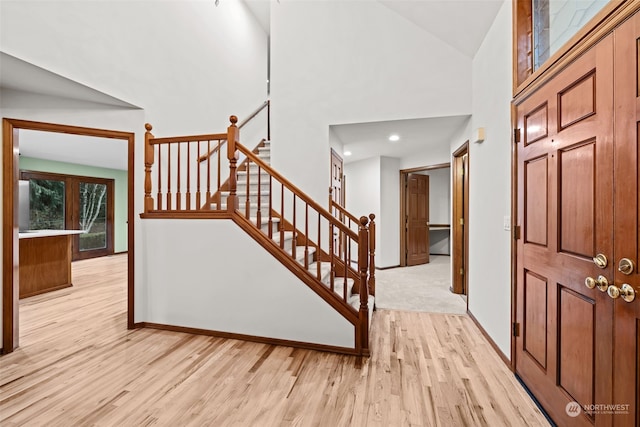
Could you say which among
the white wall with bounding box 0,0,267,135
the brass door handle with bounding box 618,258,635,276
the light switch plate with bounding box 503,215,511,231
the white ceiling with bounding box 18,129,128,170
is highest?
the white wall with bounding box 0,0,267,135

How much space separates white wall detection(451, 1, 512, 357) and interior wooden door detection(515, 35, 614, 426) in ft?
0.97

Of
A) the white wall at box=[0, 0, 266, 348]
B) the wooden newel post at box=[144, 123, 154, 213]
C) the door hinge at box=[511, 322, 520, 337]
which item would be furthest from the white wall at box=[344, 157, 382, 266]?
the wooden newel post at box=[144, 123, 154, 213]

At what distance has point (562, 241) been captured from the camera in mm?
1521

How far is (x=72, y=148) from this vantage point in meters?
5.08

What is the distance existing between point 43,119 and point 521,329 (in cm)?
438

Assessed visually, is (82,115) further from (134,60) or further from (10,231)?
(10,231)

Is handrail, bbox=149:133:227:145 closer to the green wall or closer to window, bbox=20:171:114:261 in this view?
window, bbox=20:171:114:261

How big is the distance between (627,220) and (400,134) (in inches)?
119

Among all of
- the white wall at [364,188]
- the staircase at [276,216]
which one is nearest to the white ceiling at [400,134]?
the white wall at [364,188]

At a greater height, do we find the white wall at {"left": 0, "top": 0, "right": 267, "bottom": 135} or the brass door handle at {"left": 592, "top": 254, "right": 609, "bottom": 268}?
the white wall at {"left": 0, "top": 0, "right": 267, "bottom": 135}

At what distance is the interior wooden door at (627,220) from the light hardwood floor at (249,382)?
67 cm

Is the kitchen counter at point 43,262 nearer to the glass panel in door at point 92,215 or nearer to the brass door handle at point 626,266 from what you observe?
the glass panel in door at point 92,215

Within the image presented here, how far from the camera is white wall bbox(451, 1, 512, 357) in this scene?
220cm

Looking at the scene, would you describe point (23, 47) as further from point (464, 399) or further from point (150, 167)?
point (464, 399)
